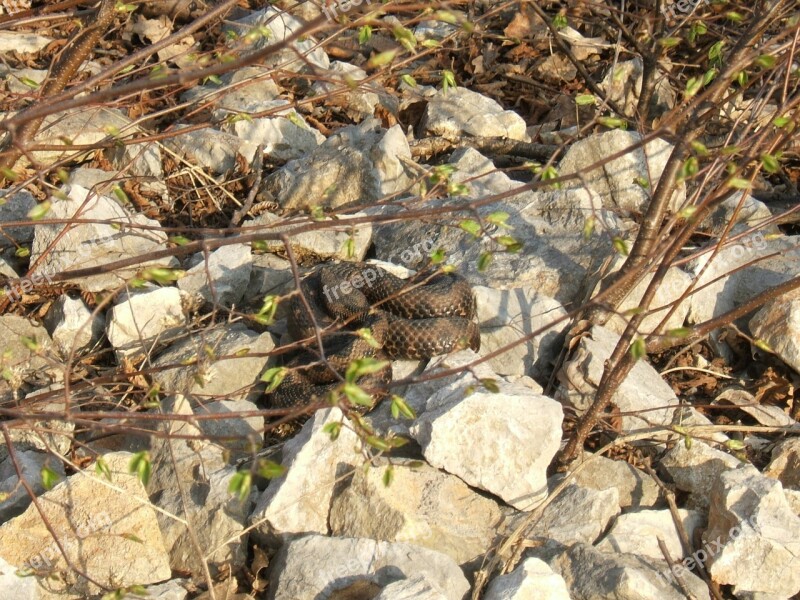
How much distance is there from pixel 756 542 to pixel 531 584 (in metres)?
1.24

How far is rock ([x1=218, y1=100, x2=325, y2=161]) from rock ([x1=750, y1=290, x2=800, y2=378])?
3.92 m

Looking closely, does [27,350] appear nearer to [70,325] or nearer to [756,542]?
[70,325]

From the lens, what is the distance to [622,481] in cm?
539

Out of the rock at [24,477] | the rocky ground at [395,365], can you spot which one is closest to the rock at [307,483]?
the rocky ground at [395,365]

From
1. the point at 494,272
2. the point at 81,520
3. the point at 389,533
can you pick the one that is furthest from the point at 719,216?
the point at 81,520

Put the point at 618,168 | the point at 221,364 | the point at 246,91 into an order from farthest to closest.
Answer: the point at 246,91
the point at 618,168
the point at 221,364

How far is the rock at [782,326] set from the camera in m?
6.05

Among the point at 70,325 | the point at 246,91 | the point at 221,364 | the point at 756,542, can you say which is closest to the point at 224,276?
the point at 221,364

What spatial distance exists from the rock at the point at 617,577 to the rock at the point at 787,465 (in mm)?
1111

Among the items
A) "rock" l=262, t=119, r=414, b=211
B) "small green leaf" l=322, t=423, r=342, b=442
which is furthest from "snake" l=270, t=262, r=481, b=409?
"small green leaf" l=322, t=423, r=342, b=442

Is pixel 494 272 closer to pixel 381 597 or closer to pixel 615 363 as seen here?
pixel 615 363

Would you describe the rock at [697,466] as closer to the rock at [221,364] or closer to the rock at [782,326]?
the rock at [782,326]

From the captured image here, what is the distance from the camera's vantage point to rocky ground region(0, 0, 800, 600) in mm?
4230

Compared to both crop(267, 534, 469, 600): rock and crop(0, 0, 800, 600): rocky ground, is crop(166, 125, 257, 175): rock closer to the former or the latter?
crop(0, 0, 800, 600): rocky ground
